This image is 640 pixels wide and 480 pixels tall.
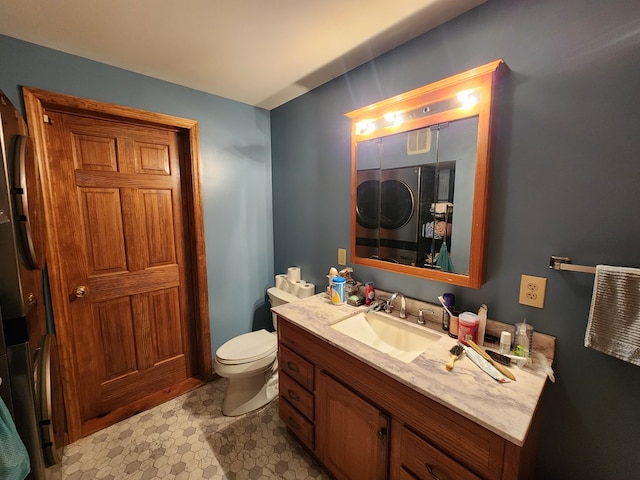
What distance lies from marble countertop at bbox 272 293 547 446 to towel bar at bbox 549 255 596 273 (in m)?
0.39

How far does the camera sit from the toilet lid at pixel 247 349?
177 centimetres

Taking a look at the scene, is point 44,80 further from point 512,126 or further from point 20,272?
point 512,126

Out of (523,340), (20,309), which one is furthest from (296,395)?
(20,309)

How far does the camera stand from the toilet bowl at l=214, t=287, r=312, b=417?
176 centimetres

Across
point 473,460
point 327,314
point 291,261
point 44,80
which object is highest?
point 44,80

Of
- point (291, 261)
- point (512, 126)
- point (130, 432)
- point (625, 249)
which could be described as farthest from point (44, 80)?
point (625, 249)

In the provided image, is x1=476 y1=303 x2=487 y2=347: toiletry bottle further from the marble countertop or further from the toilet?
the toilet

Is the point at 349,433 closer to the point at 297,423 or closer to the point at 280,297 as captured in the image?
the point at 297,423

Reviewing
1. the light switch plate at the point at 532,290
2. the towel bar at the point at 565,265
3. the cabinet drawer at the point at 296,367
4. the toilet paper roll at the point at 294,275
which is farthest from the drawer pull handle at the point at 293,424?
the towel bar at the point at 565,265

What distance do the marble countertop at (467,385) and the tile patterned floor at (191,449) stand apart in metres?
0.88

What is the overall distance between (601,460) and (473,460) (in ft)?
2.06

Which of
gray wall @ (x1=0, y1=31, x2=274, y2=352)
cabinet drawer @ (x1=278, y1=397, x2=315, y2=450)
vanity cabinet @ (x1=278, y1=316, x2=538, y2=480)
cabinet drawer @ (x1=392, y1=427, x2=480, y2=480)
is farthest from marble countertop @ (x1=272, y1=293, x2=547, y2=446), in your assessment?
gray wall @ (x1=0, y1=31, x2=274, y2=352)

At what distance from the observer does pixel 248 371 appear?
1766 mm

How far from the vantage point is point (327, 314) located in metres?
1.51
